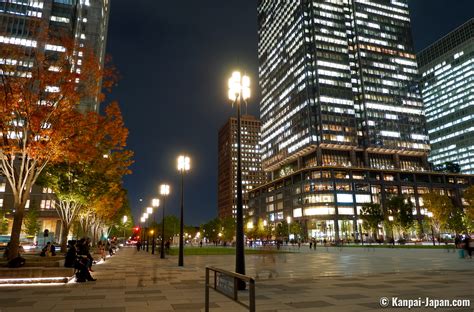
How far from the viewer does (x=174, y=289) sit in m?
12.5

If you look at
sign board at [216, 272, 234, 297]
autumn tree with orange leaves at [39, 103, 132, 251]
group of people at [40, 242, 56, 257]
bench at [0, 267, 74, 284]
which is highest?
autumn tree with orange leaves at [39, 103, 132, 251]

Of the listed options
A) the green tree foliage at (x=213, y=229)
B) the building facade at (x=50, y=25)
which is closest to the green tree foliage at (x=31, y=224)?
the building facade at (x=50, y=25)

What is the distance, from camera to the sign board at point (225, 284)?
6.48 meters

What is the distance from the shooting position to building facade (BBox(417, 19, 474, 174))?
171625mm

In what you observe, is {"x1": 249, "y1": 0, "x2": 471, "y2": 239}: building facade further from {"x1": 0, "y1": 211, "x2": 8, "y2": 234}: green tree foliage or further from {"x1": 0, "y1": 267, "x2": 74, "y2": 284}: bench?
{"x1": 0, "y1": 267, "x2": 74, "y2": 284}: bench

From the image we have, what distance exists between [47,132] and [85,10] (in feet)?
414

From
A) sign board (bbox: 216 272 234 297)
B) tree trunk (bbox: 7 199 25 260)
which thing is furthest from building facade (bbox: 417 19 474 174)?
sign board (bbox: 216 272 234 297)

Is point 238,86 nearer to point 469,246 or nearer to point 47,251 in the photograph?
point 47,251

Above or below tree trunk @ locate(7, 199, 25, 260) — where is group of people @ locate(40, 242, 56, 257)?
below

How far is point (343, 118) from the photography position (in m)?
122

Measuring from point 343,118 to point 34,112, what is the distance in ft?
385

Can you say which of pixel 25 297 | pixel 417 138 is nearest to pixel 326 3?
pixel 417 138

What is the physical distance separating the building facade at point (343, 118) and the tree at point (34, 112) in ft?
329

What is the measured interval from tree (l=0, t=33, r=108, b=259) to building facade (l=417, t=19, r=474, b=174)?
653 ft
